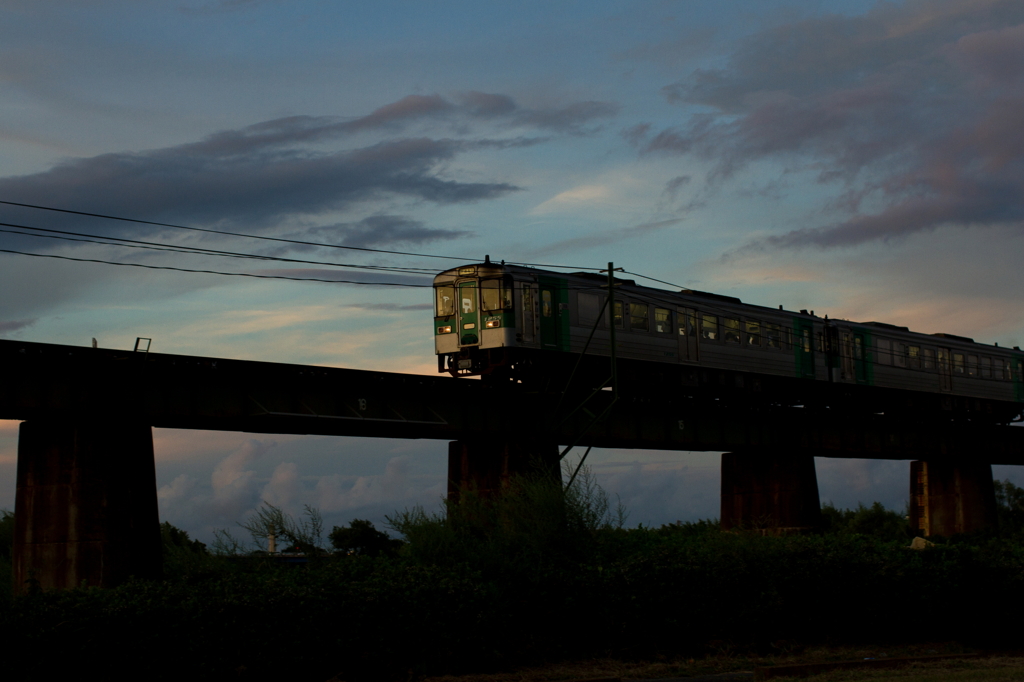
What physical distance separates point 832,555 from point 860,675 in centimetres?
407

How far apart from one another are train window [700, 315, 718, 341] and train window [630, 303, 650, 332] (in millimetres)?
3006

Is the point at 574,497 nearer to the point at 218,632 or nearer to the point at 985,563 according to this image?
the point at 218,632

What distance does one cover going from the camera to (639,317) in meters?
36.2

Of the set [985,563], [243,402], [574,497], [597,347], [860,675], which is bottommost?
[860,675]

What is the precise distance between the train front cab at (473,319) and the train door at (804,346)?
14.9 meters

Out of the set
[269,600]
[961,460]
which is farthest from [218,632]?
[961,460]

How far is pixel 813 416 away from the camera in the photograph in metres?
44.1

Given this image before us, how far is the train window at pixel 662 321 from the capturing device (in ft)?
121

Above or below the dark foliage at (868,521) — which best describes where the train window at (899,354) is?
above

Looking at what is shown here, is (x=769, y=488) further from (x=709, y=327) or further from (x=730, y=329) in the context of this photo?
(x=709, y=327)

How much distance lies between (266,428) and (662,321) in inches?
577

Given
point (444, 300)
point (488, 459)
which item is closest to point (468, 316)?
point (444, 300)

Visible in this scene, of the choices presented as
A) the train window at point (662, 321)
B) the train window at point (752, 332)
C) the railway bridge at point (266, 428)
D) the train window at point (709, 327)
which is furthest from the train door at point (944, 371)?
the train window at point (662, 321)

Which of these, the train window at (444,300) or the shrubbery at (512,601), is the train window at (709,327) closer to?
the train window at (444,300)
